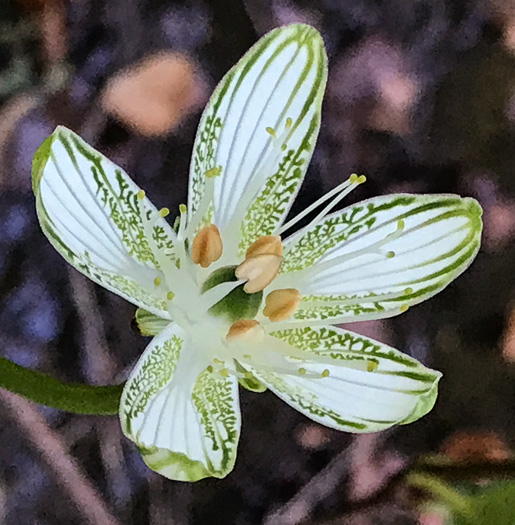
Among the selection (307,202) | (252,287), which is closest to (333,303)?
(252,287)

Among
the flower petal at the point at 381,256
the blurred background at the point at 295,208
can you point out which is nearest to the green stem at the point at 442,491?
the blurred background at the point at 295,208

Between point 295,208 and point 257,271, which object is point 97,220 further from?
point 295,208

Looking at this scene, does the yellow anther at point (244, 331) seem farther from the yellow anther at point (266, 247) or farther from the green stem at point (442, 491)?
the green stem at point (442, 491)

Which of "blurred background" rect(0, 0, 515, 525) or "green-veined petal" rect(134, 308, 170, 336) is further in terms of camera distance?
"blurred background" rect(0, 0, 515, 525)

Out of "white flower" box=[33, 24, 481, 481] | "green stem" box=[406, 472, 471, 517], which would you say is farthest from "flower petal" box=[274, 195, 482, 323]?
"green stem" box=[406, 472, 471, 517]

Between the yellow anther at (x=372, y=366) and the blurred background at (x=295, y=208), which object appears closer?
the yellow anther at (x=372, y=366)

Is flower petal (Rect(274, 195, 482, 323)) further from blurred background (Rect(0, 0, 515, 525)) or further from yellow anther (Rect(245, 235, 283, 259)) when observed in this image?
blurred background (Rect(0, 0, 515, 525))

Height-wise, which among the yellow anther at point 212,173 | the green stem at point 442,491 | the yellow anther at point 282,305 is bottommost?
the green stem at point 442,491

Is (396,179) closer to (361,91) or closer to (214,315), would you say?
(361,91)
